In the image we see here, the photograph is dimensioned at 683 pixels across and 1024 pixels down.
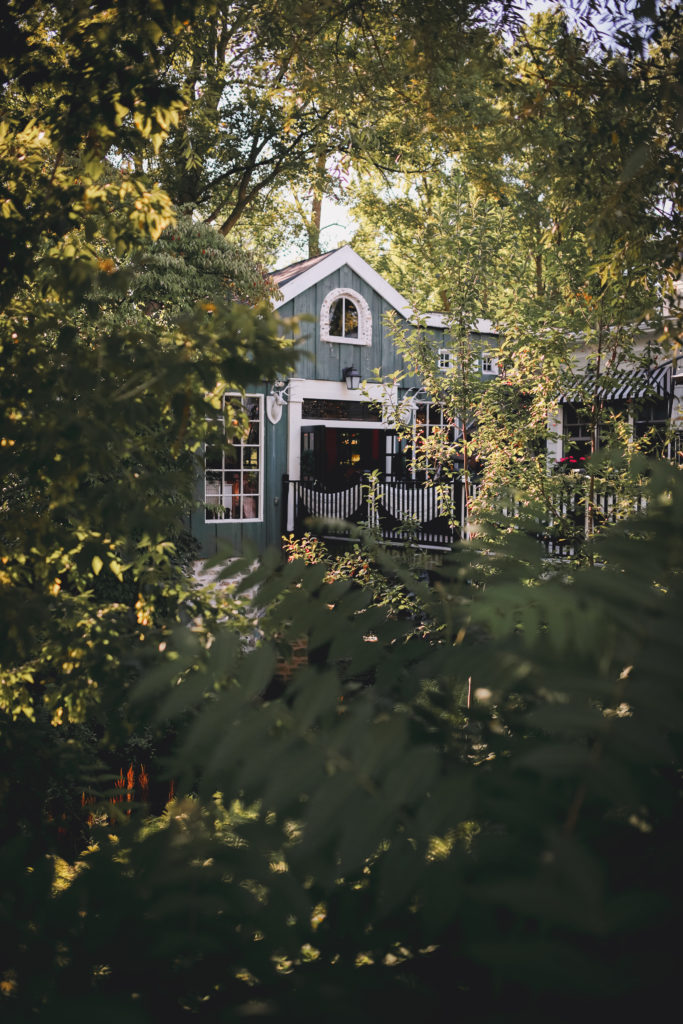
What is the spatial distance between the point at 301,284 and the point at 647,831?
14.0 m

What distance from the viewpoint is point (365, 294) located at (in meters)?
15.0

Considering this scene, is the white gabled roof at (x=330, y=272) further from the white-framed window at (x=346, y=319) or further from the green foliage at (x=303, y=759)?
the green foliage at (x=303, y=759)

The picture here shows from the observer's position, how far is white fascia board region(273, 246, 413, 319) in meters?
14.0

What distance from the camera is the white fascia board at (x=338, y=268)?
45.8ft

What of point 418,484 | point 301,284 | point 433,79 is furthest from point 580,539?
point 301,284

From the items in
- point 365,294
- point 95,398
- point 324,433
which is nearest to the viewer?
point 95,398

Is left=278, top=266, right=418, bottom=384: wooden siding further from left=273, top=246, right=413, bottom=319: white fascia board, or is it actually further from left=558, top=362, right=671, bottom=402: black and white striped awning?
left=558, top=362, right=671, bottom=402: black and white striped awning

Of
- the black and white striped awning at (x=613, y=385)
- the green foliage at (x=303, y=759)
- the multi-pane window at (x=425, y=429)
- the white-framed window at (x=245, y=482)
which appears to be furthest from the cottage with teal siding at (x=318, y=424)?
the green foliage at (x=303, y=759)

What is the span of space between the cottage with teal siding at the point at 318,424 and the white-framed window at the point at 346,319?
0.02 meters

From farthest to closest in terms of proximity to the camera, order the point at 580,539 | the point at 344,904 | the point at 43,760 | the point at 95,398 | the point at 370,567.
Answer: the point at 370,567 < the point at 580,539 < the point at 43,760 < the point at 95,398 < the point at 344,904

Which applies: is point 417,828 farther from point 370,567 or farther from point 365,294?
point 365,294

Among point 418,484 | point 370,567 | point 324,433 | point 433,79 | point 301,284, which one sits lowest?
point 370,567

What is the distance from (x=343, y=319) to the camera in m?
14.8

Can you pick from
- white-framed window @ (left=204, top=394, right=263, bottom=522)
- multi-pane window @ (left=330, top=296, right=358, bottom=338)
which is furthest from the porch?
multi-pane window @ (left=330, top=296, right=358, bottom=338)
